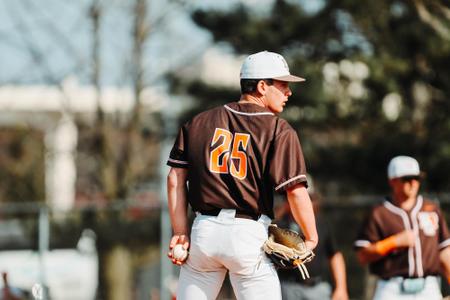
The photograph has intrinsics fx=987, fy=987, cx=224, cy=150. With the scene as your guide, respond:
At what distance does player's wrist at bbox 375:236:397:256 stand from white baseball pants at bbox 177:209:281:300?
2474mm

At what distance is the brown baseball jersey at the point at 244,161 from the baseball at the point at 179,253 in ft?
0.78

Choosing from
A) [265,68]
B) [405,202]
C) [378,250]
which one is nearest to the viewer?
[265,68]

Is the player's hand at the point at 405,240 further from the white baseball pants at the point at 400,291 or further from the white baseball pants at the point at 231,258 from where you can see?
the white baseball pants at the point at 231,258

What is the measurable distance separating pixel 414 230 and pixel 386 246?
267 mm

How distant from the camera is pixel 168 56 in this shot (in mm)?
21172

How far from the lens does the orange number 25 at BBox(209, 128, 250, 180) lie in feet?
17.3

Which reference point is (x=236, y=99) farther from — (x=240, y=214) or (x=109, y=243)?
(x=240, y=214)

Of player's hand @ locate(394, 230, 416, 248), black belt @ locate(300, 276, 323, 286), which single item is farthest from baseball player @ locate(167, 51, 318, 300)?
black belt @ locate(300, 276, 323, 286)

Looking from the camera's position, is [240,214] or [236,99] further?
[236,99]

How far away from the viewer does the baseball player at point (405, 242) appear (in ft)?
25.0

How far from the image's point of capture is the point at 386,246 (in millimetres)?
7641

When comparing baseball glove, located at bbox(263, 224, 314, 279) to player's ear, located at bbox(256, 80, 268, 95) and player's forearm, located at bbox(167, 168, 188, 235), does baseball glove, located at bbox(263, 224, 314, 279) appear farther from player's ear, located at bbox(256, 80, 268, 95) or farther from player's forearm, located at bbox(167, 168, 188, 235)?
player's ear, located at bbox(256, 80, 268, 95)

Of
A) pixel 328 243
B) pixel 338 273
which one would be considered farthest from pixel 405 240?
pixel 328 243

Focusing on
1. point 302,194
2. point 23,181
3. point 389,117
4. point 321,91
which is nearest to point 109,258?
point 321,91
